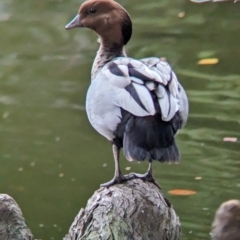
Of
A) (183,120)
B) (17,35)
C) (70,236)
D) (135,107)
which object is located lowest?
(17,35)

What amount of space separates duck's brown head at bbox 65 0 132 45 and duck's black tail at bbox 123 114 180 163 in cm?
96

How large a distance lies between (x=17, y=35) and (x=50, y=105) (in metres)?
2.15

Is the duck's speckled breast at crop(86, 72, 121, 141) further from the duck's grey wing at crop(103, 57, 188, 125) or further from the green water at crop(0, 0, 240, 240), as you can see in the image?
the green water at crop(0, 0, 240, 240)

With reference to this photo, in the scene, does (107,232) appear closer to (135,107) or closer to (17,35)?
(135,107)

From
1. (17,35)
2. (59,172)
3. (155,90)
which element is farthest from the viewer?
(17,35)

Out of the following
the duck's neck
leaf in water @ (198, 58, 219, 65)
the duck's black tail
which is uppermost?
the duck's black tail

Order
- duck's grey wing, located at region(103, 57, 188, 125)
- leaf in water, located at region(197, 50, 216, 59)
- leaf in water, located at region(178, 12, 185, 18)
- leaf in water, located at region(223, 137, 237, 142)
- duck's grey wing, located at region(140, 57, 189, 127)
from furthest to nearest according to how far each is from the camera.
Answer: leaf in water, located at region(178, 12, 185, 18) < leaf in water, located at region(197, 50, 216, 59) < leaf in water, located at region(223, 137, 237, 142) < duck's grey wing, located at region(140, 57, 189, 127) < duck's grey wing, located at region(103, 57, 188, 125)

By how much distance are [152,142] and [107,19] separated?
3.61ft

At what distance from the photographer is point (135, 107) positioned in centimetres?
337

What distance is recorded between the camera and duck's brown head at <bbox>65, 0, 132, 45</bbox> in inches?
166

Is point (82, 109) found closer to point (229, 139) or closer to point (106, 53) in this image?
point (229, 139)

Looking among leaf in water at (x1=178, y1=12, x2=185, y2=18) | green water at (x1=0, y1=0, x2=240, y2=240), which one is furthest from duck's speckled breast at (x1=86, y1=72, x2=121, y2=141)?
leaf in water at (x1=178, y1=12, x2=185, y2=18)

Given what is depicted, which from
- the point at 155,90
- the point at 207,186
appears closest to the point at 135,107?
the point at 155,90

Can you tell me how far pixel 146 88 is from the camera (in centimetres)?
344
